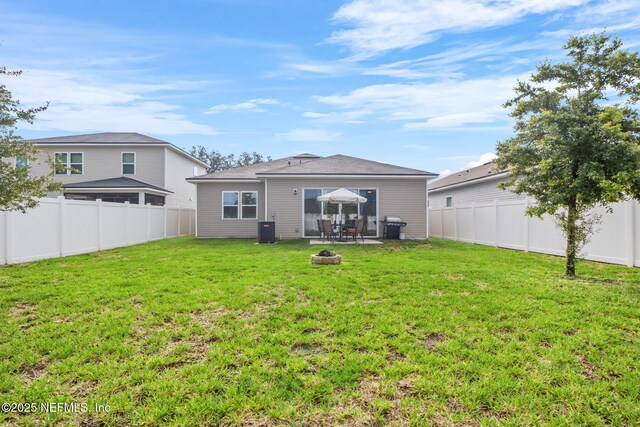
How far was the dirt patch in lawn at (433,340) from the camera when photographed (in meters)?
3.29

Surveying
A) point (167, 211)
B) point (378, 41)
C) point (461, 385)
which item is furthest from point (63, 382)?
point (167, 211)

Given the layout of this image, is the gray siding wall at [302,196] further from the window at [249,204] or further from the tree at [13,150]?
the tree at [13,150]

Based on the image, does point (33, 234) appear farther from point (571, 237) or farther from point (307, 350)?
point (571, 237)

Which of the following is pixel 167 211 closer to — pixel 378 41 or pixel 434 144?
pixel 378 41

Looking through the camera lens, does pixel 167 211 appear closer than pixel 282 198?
No

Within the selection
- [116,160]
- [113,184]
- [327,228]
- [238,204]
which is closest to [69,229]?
[238,204]

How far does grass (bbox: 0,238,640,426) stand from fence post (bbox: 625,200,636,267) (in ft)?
8.29

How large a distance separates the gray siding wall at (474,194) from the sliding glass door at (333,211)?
553 centimetres

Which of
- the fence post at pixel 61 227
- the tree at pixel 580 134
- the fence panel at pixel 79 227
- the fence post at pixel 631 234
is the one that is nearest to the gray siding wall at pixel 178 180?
the fence panel at pixel 79 227

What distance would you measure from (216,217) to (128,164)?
804cm

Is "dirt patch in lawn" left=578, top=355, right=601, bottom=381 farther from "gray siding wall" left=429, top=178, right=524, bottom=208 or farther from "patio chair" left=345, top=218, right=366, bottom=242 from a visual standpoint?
"gray siding wall" left=429, top=178, right=524, bottom=208

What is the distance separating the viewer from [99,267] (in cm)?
743

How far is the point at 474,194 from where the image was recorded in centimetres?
1847

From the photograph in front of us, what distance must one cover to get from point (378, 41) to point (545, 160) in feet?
23.2
